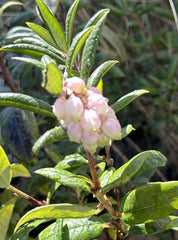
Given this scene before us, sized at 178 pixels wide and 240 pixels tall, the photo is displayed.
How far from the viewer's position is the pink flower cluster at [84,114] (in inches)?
21.0

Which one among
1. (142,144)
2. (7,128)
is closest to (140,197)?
(7,128)

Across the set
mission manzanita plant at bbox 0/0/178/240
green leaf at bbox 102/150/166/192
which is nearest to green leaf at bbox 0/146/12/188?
mission manzanita plant at bbox 0/0/178/240

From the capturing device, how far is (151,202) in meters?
0.66

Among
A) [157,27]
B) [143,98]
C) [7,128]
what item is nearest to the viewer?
[7,128]

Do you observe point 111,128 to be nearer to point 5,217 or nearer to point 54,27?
point 54,27

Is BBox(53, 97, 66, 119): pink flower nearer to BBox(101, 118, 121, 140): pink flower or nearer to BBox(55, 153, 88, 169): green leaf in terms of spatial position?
BBox(101, 118, 121, 140): pink flower

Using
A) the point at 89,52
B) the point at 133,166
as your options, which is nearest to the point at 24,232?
the point at 133,166

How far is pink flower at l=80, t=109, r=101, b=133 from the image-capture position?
532 millimetres

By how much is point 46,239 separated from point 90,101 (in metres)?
0.30

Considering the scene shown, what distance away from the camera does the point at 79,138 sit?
555mm

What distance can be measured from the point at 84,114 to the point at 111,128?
50 millimetres

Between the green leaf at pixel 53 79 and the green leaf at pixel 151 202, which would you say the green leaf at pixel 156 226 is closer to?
the green leaf at pixel 151 202

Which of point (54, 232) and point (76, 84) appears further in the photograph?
point (54, 232)

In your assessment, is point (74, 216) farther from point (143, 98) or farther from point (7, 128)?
point (143, 98)
